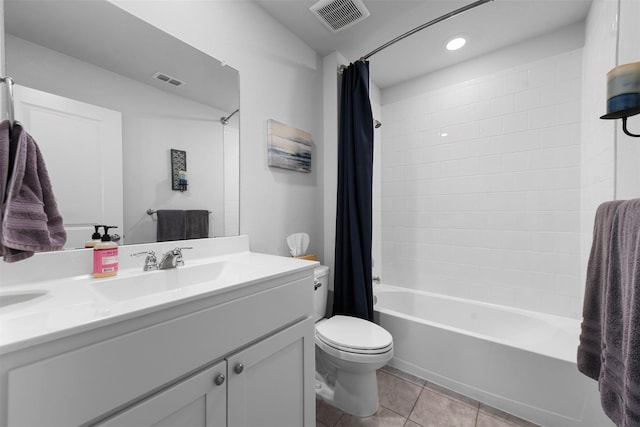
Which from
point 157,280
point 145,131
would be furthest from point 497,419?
point 145,131

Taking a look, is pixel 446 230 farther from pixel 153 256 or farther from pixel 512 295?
pixel 153 256

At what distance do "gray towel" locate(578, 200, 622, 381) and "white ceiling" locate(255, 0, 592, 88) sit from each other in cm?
151

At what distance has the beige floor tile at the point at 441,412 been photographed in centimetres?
137

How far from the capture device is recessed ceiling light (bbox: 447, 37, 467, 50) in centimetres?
185

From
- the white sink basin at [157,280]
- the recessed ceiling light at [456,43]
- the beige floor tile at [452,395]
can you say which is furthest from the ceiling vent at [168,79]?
the beige floor tile at [452,395]

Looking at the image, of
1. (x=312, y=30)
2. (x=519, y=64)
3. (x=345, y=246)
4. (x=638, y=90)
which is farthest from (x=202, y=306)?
(x=519, y=64)

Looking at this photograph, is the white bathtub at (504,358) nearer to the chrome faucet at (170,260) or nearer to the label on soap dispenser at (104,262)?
the chrome faucet at (170,260)

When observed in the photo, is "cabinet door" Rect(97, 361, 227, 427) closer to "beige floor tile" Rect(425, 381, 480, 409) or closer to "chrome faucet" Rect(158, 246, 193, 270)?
"chrome faucet" Rect(158, 246, 193, 270)

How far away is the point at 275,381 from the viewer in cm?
94

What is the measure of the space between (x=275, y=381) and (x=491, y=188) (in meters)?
2.04

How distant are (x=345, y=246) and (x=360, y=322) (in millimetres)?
518

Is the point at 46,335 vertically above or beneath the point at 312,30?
beneath

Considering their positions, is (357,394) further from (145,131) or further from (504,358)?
(145,131)

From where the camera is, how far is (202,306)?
2.33 feet
